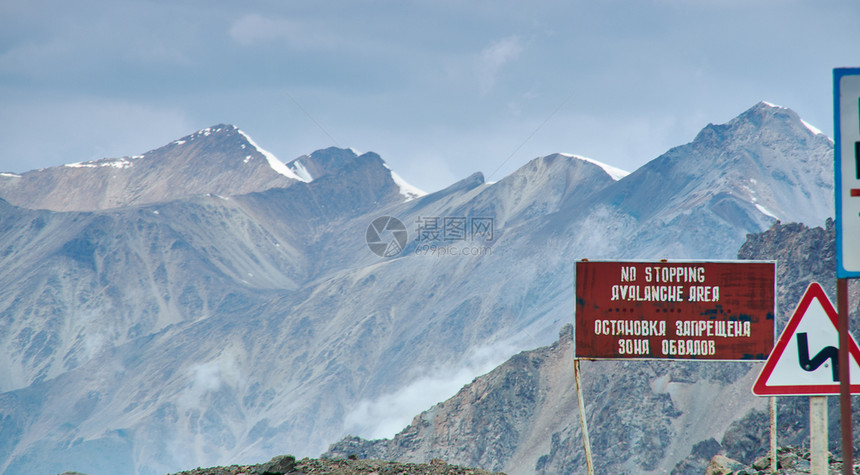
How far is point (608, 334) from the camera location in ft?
46.0

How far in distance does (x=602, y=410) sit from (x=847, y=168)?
153658 mm

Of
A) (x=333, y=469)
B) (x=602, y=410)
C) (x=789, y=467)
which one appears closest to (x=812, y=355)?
(x=789, y=467)

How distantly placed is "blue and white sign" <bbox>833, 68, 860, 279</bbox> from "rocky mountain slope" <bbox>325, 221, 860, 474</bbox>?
13427 centimetres

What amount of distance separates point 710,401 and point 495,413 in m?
35.9

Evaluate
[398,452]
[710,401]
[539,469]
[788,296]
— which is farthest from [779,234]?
[398,452]

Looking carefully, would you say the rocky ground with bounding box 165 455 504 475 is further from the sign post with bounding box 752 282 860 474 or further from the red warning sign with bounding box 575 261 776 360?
the sign post with bounding box 752 282 860 474

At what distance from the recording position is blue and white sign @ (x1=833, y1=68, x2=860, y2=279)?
295 inches

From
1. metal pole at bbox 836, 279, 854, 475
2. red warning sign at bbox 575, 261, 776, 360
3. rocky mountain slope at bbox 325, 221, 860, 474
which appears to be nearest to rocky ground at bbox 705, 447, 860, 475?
red warning sign at bbox 575, 261, 776, 360

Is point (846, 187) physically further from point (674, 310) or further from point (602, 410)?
point (602, 410)

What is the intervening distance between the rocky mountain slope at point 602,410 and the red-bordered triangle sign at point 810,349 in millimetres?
130355

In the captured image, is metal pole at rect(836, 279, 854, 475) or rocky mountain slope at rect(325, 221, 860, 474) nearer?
metal pole at rect(836, 279, 854, 475)

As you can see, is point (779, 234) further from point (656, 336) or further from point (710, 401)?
point (656, 336)

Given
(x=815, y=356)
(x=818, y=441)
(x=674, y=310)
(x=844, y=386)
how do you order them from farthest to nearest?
(x=674, y=310) < (x=815, y=356) < (x=818, y=441) < (x=844, y=386)

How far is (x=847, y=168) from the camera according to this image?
7.68m
